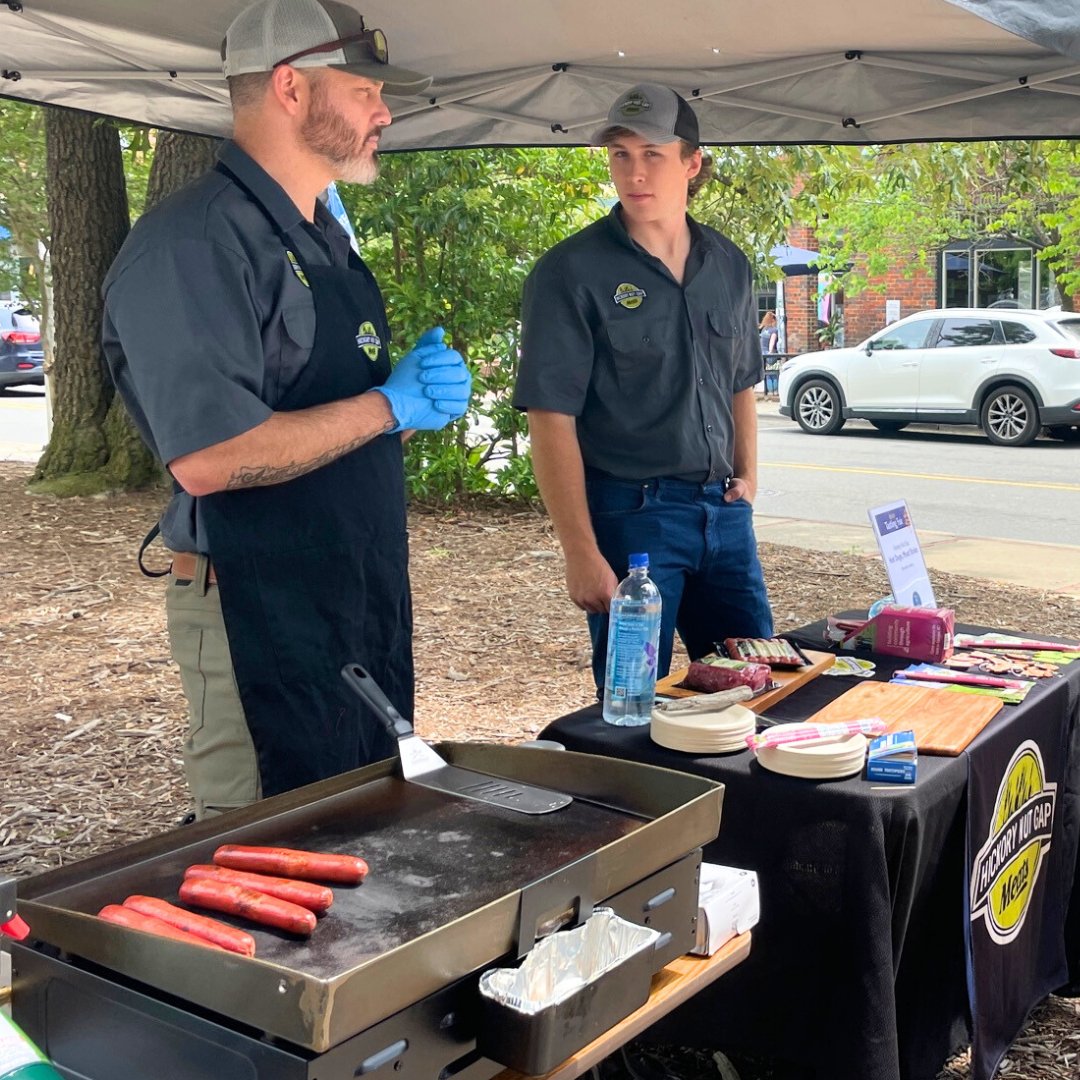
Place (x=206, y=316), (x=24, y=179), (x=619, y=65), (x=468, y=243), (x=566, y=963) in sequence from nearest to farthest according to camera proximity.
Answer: (x=566, y=963)
(x=206, y=316)
(x=619, y=65)
(x=468, y=243)
(x=24, y=179)

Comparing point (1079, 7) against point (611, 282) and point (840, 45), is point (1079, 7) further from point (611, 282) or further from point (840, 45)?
point (840, 45)

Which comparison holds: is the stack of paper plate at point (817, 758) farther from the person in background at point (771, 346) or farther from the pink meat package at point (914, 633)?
the person in background at point (771, 346)

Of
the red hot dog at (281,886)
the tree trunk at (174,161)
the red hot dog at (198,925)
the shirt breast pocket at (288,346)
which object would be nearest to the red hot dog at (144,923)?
the red hot dog at (198,925)

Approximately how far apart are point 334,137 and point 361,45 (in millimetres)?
177

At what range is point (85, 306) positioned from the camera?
8.90 metres

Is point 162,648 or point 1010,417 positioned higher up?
point 1010,417

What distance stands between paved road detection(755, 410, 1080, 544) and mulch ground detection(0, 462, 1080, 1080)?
2.18 metres

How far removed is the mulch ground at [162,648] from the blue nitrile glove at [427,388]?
1.40 m

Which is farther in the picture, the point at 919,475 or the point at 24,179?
the point at 919,475

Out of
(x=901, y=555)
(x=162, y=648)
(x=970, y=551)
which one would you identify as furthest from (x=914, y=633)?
(x=970, y=551)

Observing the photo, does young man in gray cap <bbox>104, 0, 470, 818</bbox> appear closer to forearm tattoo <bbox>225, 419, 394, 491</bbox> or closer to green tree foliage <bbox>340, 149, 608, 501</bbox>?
forearm tattoo <bbox>225, 419, 394, 491</bbox>

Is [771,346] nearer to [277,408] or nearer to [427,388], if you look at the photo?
[427,388]

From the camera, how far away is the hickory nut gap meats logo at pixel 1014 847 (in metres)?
2.62

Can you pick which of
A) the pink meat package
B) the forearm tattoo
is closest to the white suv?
the pink meat package
